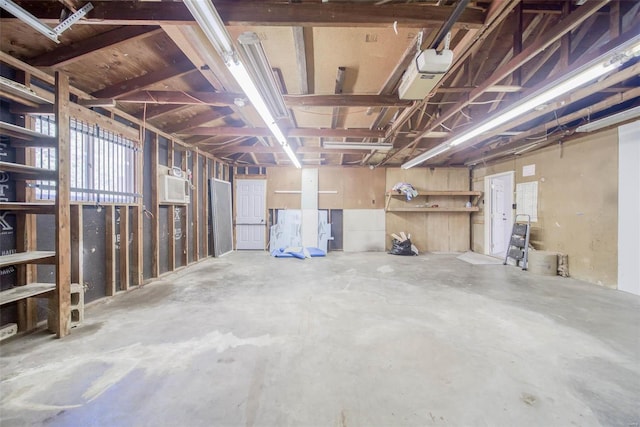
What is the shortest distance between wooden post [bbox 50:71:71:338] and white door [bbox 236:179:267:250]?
494 centimetres


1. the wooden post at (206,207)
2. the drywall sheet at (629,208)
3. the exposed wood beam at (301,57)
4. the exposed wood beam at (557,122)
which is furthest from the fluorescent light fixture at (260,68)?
the drywall sheet at (629,208)

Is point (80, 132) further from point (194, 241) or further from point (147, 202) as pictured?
point (194, 241)

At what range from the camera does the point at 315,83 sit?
109 inches

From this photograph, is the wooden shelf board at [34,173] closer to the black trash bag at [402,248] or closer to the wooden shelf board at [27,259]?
the wooden shelf board at [27,259]

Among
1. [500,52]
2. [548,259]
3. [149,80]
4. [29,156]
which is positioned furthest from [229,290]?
[548,259]

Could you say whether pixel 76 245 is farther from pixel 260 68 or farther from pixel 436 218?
pixel 436 218

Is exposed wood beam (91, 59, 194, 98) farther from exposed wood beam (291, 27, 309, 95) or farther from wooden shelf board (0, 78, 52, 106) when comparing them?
exposed wood beam (291, 27, 309, 95)

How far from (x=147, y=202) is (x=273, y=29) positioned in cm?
338

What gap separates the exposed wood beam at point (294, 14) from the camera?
1.71 m

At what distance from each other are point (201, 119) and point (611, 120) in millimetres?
5771

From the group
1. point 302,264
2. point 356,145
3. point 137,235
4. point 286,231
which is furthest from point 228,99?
point 286,231

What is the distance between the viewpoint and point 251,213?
7262mm

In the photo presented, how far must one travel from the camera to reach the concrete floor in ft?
4.69

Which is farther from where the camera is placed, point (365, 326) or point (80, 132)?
point (80, 132)
